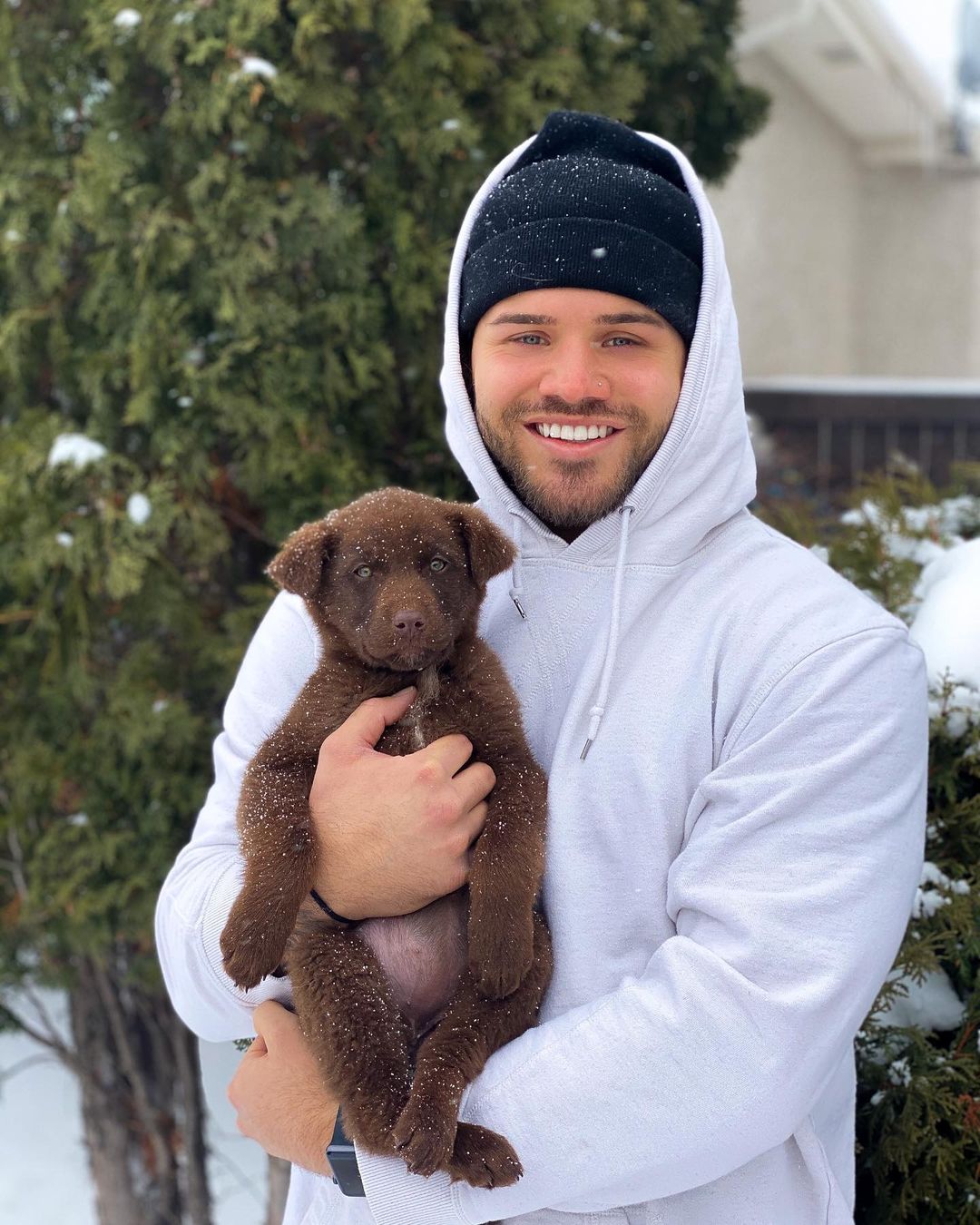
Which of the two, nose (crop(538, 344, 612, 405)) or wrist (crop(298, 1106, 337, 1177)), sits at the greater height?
nose (crop(538, 344, 612, 405))

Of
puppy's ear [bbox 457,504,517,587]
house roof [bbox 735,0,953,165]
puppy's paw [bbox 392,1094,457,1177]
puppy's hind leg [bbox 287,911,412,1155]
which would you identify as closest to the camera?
puppy's paw [bbox 392,1094,457,1177]

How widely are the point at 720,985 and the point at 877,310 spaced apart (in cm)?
1092

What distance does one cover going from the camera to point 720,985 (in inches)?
63.7

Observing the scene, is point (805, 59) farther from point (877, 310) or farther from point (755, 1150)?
point (755, 1150)

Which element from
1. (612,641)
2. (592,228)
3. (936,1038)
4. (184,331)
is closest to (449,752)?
(612,641)

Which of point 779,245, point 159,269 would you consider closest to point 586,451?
point 159,269

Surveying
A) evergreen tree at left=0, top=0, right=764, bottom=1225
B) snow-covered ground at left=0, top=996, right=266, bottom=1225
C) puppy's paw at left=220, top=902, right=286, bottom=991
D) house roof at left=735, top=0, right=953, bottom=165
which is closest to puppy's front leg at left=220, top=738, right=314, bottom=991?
puppy's paw at left=220, top=902, right=286, bottom=991

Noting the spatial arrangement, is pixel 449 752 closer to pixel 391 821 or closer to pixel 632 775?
pixel 391 821

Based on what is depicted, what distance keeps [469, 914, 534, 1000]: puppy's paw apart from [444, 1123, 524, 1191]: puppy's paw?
0.23m

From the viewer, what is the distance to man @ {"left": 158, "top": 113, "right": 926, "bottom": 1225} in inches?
64.0

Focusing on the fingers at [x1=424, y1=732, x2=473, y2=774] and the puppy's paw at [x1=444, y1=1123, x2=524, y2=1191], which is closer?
the puppy's paw at [x1=444, y1=1123, x2=524, y2=1191]

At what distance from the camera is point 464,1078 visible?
5.89 feet

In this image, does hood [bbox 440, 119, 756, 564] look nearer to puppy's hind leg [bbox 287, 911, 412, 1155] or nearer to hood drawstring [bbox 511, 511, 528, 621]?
hood drawstring [bbox 511, 511, 528, 621]

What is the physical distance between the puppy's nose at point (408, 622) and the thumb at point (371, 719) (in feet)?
0.51
